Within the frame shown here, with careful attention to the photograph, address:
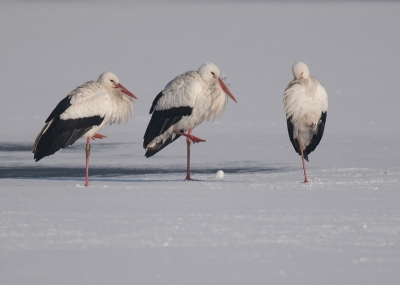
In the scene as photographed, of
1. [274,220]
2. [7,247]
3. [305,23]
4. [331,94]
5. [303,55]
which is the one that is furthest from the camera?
[305,23]

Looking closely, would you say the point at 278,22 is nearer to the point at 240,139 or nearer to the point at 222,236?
the point at 240,139

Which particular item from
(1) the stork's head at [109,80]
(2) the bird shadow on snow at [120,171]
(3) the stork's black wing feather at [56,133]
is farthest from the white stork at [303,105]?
(3) the stork's black wing feather at [56,133]

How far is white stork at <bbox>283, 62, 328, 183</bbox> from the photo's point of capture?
9266mm

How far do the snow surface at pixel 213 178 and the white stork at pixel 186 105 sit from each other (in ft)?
1.61

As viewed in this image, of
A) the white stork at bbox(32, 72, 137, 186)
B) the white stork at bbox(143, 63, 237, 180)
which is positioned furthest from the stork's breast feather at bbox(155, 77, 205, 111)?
the white stork at bbox(32, 72, 137, 186)

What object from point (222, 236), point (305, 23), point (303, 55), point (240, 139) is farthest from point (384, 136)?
point (305, 23)

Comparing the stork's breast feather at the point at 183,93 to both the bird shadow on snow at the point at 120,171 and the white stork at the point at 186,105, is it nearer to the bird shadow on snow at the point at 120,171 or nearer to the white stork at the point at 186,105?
the white stork at the point at 186,105

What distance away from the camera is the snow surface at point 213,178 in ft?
16.1

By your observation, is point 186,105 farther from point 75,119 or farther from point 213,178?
point 75,119

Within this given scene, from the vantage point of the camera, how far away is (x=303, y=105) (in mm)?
9266

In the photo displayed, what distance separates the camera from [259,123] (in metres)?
15.3

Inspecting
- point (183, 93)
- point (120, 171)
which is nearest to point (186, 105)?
point (183, 93)

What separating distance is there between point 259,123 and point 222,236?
32.0ft

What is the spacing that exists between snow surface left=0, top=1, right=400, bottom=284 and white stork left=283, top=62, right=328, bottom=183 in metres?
0.47
